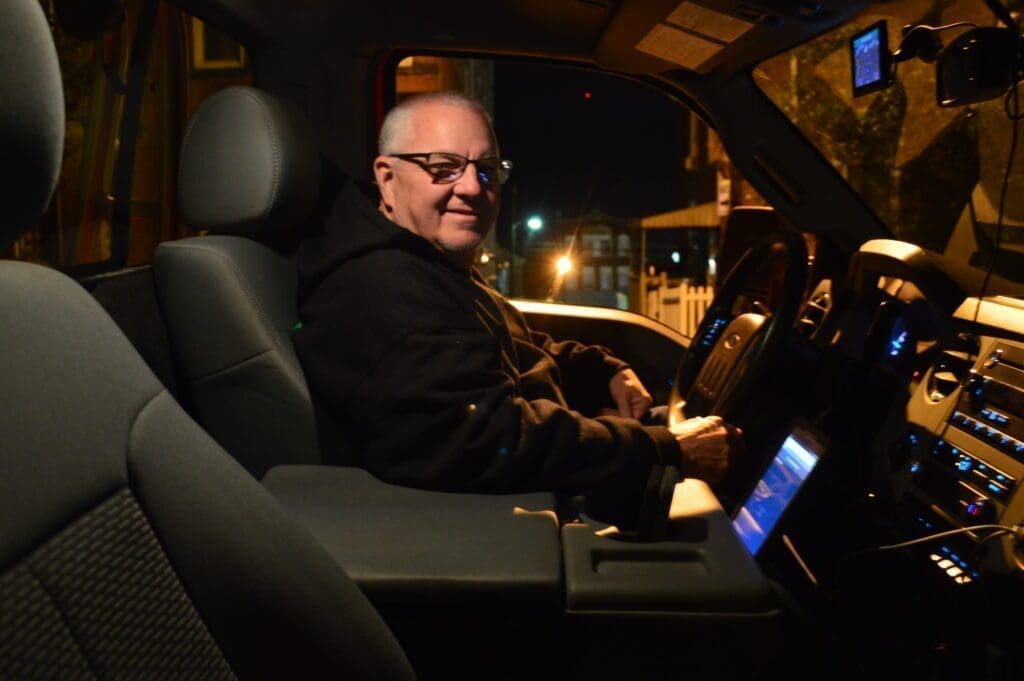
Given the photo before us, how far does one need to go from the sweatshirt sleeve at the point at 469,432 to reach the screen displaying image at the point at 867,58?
3.41 feet

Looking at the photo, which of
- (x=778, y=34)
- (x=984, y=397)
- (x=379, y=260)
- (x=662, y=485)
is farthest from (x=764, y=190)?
(x=662, y=485)

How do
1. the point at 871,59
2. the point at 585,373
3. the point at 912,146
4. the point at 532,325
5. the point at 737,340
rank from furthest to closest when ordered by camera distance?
the point at 912,146, the point at 532,325, the point at 585,373, the point at 737,340, the point at 871,59

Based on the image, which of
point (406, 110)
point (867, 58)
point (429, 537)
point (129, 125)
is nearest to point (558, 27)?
point (406, 110)

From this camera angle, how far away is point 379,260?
1.88 m

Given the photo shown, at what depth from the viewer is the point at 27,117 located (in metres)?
0.77

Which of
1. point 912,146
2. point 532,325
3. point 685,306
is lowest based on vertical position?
point 685,306

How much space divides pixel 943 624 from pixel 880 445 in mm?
443

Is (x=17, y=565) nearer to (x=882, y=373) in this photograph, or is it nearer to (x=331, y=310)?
(x=331, y=310)

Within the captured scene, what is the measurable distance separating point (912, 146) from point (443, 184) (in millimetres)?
7421

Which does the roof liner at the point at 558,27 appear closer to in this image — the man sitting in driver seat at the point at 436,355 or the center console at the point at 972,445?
the man sitting in driver seat at the point at 436,355

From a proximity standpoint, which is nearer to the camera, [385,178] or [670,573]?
[670,573]

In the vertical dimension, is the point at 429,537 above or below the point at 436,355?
below

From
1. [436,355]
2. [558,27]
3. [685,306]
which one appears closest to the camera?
[436,355]

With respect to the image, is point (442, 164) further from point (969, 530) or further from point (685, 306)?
point (685, 306)
